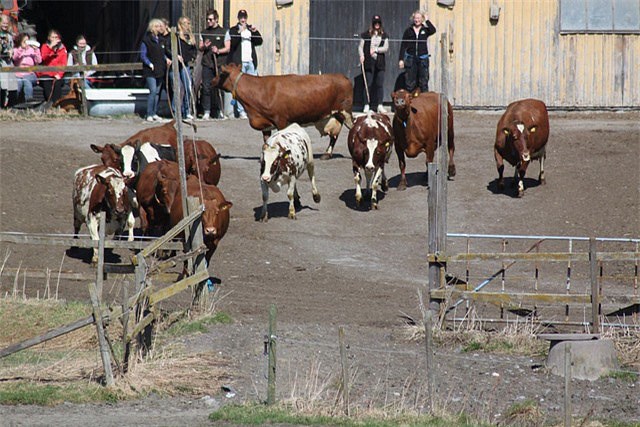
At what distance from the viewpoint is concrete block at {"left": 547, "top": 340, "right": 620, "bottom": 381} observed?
1355cm

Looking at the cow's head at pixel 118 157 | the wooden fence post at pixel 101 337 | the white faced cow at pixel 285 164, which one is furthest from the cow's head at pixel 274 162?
the wooden fence post at pixel 101 337

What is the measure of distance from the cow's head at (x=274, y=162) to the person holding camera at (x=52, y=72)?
8567 millimetres

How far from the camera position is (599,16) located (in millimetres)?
30031

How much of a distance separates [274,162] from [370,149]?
194cm

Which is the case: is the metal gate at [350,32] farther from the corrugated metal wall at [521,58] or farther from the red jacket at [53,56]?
the red jacket at [53,56]

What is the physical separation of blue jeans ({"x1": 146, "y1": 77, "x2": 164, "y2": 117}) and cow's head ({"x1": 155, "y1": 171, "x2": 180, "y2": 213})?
899 centimetres

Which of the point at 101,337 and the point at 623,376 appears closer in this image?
the point at 101,337

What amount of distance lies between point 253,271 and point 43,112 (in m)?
11.4

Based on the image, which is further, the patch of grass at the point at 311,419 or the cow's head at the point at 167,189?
the cow's head at the point at 167,189

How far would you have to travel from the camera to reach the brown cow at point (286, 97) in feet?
80.4

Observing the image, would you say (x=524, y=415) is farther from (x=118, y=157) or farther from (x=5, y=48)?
(x=5, y=48)

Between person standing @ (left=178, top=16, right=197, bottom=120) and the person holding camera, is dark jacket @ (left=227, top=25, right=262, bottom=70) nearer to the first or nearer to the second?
person standing @ (left=178, top=16, right=197, bottom=120)

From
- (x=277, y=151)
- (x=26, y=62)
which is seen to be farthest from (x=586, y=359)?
(x=26, y=62)

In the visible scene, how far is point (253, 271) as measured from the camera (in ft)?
60.2
